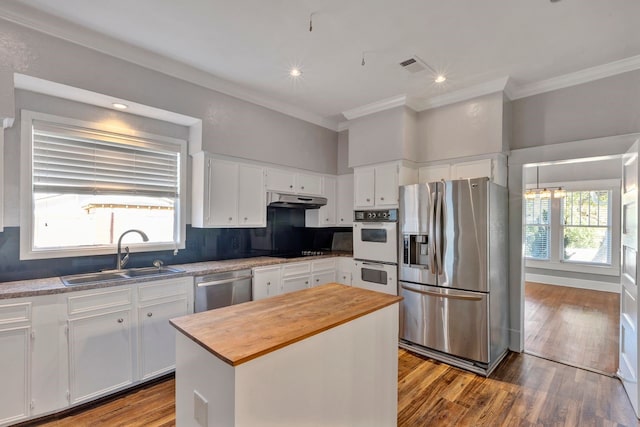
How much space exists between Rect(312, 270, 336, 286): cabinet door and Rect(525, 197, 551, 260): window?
5.33 meters

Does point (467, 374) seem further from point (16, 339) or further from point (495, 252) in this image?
point (16, 339)

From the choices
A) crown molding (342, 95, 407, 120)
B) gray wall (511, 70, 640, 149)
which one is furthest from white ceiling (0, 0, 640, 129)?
crown molding (342, 95, 407, 120)

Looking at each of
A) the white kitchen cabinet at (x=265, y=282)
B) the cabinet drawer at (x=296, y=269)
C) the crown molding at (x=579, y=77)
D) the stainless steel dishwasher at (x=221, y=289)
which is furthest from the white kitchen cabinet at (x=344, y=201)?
the crown molding at (x=579, y=77)

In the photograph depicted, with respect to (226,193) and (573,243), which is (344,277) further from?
(573,243)

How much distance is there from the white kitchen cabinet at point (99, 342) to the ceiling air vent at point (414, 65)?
314 cm

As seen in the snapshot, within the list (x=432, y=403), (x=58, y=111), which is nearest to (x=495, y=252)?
(x=432, y=403)

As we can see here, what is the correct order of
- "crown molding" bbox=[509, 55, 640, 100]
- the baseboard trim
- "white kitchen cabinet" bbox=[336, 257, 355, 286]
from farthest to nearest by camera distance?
the baseboard trim < "white kitchen cabinet" bbox=[336, 257, 355, 286] < "crown molding" bbox=[509, 55, 640, 100]

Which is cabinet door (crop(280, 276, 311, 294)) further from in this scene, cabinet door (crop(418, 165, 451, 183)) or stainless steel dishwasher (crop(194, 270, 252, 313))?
cabinet door (crop(418, 165, 451, 183))

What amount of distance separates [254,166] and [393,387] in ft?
9.11

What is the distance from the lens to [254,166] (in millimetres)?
3805

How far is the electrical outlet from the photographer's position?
1.37 meters

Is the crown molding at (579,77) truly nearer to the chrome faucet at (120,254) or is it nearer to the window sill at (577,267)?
the chrome faucet at (120,254)

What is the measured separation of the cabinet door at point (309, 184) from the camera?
14.2ft

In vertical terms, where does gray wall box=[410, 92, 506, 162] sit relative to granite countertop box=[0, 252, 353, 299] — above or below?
above
